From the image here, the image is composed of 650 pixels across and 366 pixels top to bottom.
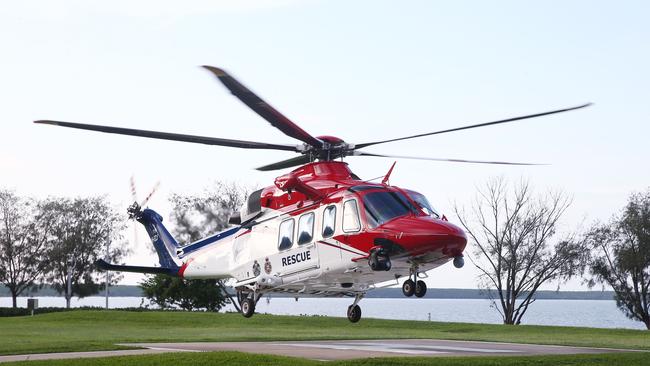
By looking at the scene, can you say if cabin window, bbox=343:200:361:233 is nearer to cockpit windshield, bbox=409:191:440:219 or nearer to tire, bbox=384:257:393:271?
tire, bbox=384:257:393:271

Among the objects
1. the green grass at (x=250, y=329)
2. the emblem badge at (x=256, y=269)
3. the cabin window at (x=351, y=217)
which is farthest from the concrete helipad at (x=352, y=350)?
the cabin window at (x=351, y=217)

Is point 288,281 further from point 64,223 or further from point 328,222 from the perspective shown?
point 64,223

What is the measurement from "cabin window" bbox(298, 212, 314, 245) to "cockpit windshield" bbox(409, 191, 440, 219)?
2.64 m

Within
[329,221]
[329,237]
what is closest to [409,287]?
[329,237]

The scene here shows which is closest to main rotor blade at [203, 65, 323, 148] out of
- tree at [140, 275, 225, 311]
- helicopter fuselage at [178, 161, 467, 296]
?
helicopter fuselage at [178, 161, 467, 296]

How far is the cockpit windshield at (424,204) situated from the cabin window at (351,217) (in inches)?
55.7

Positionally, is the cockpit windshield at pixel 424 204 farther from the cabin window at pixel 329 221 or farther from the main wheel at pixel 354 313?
the main wheel at pixel 354 313

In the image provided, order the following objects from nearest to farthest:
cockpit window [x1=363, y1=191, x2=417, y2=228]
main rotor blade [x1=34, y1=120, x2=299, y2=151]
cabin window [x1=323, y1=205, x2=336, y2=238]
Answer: main rotor blade [x1=34, y1=120, x2=299, y2=151], cockpit window [x1=363, y1=191, x2=417, y2=228], cabin window [x1=323, y1=205, x2=336, y2=238]

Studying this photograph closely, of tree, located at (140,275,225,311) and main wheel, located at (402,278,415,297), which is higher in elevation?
tree, located at (140,275,225,311)

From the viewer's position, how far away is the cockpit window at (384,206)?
20188 millimetres

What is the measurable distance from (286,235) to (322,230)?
4.79 ft

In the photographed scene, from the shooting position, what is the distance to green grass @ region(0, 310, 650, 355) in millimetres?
40438

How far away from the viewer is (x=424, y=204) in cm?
2075

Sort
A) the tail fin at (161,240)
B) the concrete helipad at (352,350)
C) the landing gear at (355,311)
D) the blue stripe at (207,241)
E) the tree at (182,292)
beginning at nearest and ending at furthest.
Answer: the landing gear at (355,311) → the blue stripe at (207,241) → the concrete helipad at (352,350) → the tail fin at (161,240) → the tree at (182,292)
